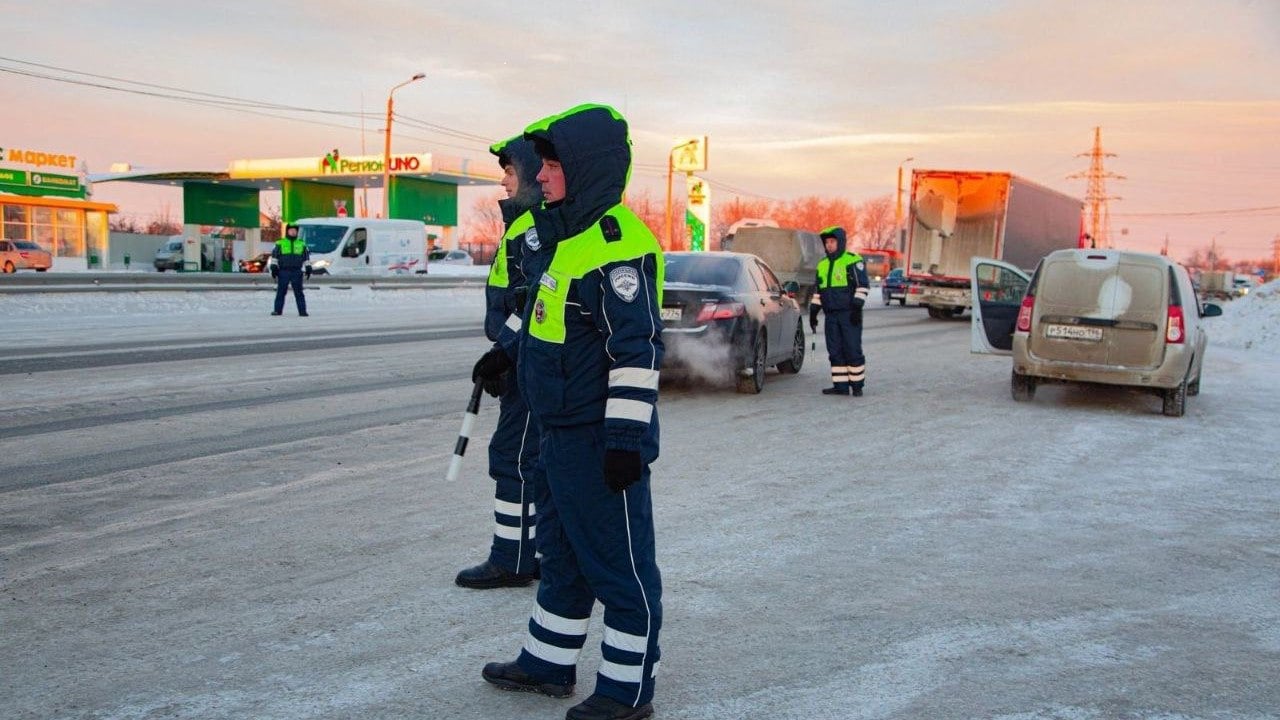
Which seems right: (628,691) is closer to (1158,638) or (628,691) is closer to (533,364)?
(533,364)

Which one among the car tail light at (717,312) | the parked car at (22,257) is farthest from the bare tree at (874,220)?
the car tail light at (717,312)

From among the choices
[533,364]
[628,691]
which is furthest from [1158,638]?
[533,364]

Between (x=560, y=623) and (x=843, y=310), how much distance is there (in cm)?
876

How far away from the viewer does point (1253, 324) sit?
2386 cm

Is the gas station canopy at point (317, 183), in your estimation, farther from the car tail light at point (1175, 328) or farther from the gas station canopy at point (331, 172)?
the car tail light at point (1175, 328)

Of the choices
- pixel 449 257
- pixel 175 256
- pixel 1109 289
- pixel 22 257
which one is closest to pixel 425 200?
pixel 449 257

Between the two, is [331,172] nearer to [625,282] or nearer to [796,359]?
[796,359]

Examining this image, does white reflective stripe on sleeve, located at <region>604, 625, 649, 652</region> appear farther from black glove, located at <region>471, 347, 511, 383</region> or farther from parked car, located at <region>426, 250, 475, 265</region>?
parked car, located at <region>426, 250, 475, 265</region>

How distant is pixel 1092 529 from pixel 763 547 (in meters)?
2.03

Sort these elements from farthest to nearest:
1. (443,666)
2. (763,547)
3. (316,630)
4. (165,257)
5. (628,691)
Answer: (165,257) → (763,547) → (316,630) → (443,666) → (628,691)

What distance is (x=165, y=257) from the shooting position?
54469 mm

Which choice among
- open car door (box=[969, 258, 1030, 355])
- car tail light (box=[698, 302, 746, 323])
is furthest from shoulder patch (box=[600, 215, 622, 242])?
open car door (box=[969, 258, 1030, 355])

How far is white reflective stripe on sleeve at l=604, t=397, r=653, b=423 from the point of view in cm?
333

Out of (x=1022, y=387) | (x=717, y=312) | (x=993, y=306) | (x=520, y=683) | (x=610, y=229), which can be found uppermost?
(x=610, y=229)
